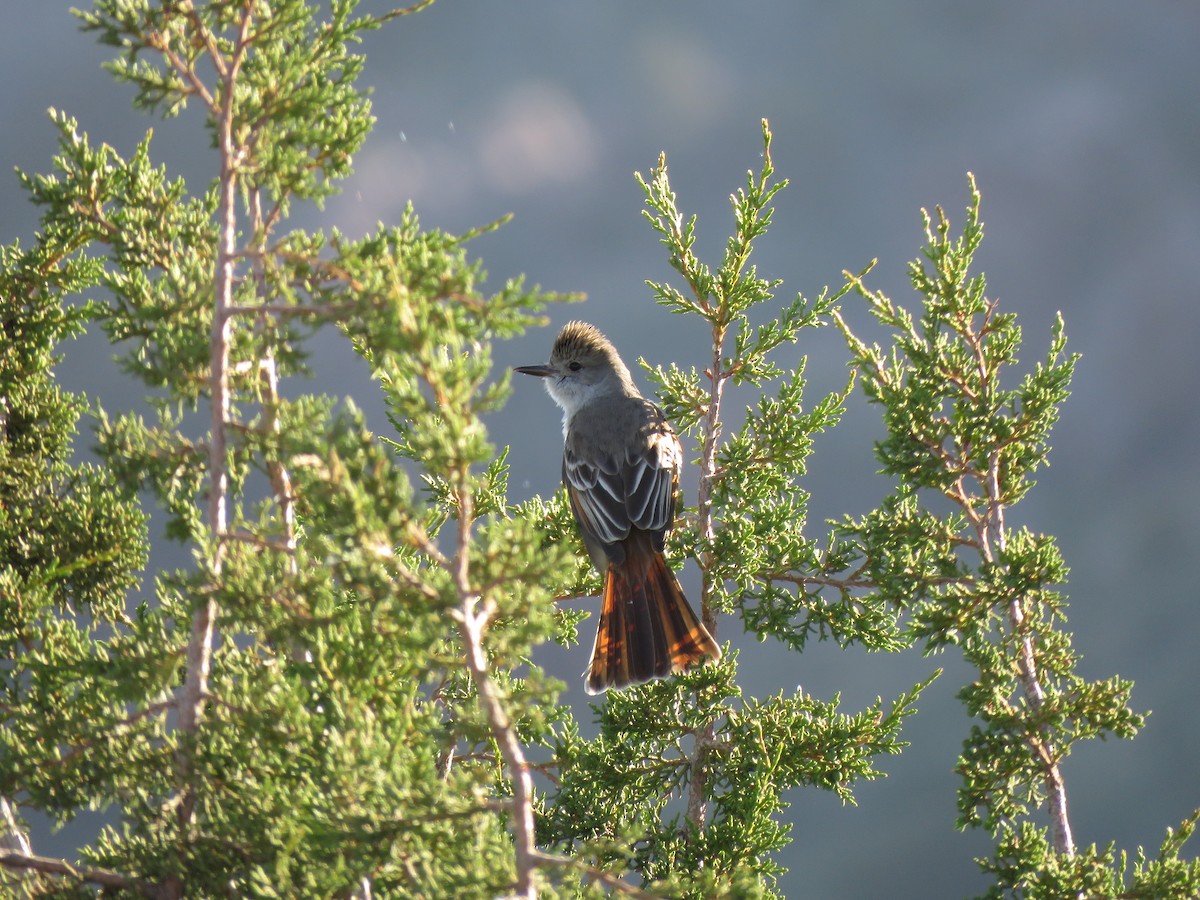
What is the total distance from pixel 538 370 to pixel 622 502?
1296 millimetres

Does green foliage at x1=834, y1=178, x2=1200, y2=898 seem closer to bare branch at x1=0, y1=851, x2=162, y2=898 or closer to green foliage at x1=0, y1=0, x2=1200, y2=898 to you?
green foliage at x1=0, y1=0, x2=1200, y2=898

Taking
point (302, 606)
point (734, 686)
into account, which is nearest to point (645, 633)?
point (734, 686)

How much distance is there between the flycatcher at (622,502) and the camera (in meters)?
3.53

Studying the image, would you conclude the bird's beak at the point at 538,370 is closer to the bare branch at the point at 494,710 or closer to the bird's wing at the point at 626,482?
the bird's wing at the point at 626,482

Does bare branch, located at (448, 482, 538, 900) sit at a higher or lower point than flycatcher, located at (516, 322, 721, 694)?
lower

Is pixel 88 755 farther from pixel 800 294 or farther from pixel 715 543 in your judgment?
pixel 800 294

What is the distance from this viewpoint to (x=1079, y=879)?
109 inches

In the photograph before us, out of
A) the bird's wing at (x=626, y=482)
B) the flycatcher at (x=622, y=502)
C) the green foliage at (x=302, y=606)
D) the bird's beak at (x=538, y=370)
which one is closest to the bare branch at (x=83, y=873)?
the green foliage at (x=302, y=606)

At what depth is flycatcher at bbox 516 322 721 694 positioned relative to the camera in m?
3.53

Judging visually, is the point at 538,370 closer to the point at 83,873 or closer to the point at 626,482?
the point at 626,482

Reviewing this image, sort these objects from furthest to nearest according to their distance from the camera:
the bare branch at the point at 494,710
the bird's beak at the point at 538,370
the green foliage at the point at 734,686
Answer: the bird's beak at the point at 538,370 → the green foliage at the point at 734,686 → the bare branch at the point at 494,710


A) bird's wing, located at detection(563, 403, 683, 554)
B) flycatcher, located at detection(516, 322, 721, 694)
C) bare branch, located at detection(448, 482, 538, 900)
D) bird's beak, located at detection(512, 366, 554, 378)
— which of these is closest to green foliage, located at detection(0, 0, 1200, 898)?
bare branch, located at detection(448, 482, 538, 900)

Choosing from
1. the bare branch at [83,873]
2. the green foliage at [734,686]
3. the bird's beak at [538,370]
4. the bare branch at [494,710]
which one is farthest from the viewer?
the bird's beak at [538,370]

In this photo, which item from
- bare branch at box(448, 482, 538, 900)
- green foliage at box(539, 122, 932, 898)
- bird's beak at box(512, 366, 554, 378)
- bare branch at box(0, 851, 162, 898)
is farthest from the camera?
bird's beak at box(512, 366, 554, 378)
